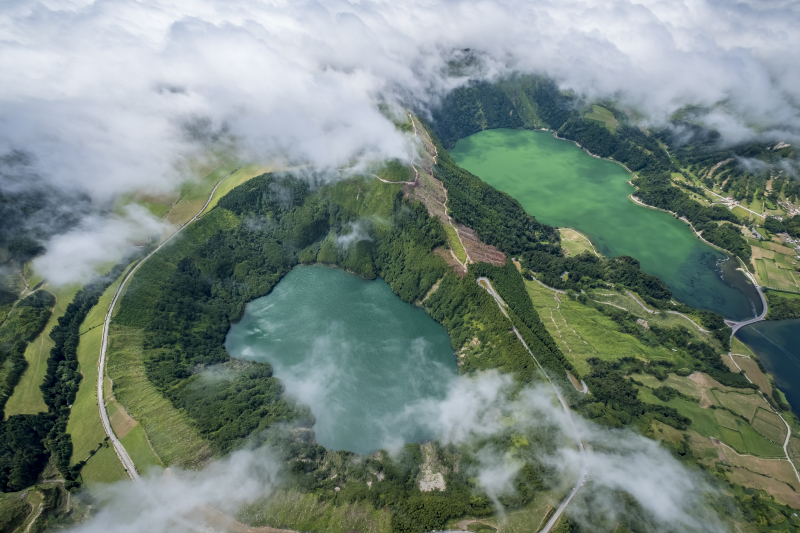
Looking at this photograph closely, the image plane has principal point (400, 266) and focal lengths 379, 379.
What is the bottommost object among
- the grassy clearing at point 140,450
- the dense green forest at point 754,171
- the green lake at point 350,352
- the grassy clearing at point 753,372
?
the grassy clearing at point 140,450

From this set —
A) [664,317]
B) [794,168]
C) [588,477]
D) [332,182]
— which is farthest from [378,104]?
[794,168]

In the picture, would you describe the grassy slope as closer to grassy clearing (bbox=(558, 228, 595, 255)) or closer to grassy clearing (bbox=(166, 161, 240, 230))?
grassy clearing (bbox=(166, 161, 240, 230))

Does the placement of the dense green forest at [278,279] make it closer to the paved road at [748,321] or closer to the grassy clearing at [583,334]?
the grassy clearing at [583,334]

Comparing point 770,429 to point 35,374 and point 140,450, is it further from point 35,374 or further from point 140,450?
point 35,374

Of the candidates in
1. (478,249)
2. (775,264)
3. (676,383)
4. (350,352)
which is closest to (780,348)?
(676,383)

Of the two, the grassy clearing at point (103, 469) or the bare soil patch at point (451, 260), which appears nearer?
the grassy clearing at point (103, 469)

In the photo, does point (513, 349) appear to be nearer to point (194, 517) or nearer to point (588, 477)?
point (588, 477)

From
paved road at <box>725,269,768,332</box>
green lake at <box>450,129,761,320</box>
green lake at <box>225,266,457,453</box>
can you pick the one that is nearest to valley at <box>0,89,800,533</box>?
green lake at <box>225,266,457,453</box>

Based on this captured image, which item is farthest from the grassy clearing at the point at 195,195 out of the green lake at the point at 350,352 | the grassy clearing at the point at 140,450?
the grassy clearing at the point at 140,450
